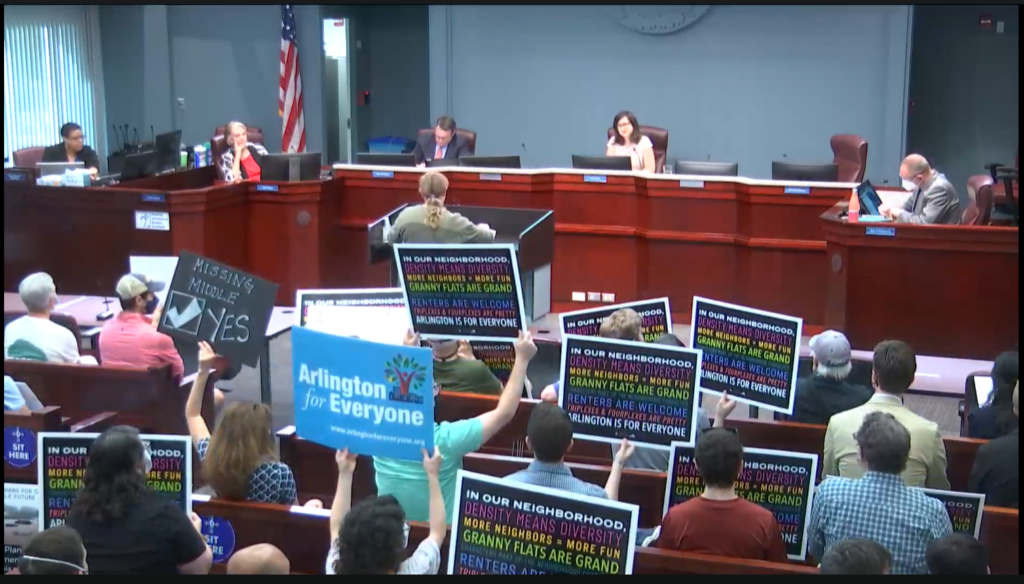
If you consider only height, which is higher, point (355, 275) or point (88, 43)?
point (88, 43)

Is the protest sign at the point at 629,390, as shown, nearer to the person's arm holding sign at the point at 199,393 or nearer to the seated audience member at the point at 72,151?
the person's arm holding sign at the point at 199,393

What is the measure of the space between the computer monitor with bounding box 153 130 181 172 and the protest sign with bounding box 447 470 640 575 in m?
7.46

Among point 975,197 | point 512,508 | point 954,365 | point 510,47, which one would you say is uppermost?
point 510,47

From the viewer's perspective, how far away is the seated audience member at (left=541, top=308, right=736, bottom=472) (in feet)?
14.8

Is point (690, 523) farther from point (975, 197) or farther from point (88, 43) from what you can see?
point (88, 43)

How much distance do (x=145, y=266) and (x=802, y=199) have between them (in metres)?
4.75

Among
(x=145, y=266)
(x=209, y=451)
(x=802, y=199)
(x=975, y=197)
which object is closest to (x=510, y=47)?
(x=802, y=199)

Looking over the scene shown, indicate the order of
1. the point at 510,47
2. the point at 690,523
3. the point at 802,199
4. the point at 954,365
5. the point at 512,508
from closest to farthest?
the point at 512,508 < the point at 690,523 < the point at 954,365 < the point at 802,199 < the point at 510,47

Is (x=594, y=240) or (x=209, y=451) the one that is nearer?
(x=209, y=451)

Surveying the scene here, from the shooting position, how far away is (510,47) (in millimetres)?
13594

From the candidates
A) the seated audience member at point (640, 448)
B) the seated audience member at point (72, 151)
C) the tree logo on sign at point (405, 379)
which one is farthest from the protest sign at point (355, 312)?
the seated audience member at point (72, 151)

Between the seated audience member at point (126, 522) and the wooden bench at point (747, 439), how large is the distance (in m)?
1.62

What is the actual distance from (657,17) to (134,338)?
8345 millimetres


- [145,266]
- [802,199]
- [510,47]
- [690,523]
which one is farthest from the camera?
Answer: [510,47]
